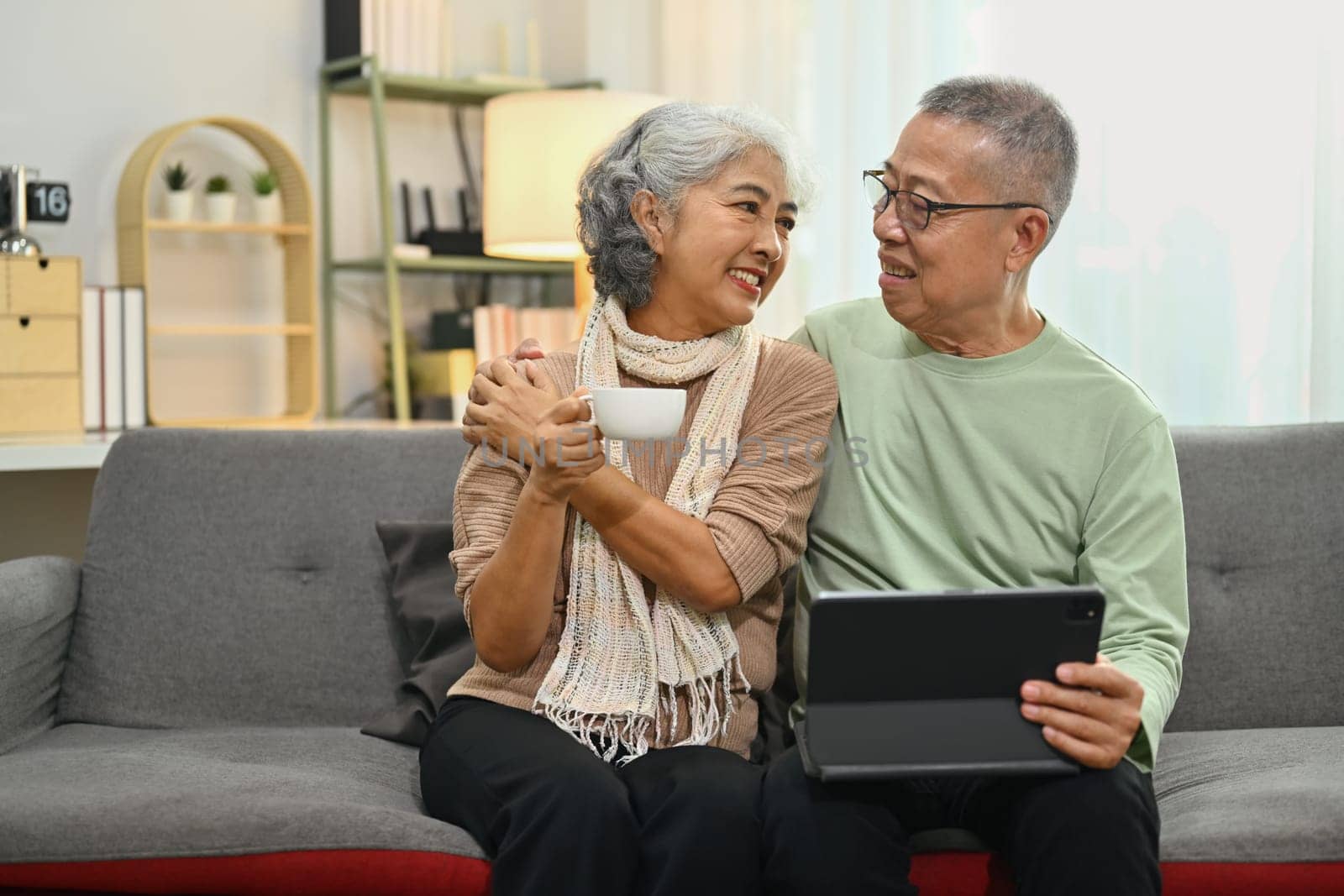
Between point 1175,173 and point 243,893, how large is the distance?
2045mm

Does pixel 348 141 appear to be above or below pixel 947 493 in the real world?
above

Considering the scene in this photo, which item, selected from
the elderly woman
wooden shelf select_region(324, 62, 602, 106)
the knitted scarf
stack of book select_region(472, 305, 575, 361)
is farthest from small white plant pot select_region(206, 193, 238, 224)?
the knitted scarf

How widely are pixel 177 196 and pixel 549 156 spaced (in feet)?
3.91

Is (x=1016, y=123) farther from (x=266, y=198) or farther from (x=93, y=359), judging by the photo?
(x=266, y=198)

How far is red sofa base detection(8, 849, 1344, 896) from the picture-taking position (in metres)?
1.52

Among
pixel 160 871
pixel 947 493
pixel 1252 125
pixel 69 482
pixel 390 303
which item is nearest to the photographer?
pixel 160 871

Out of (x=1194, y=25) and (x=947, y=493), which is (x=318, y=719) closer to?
(x=947, y=493)

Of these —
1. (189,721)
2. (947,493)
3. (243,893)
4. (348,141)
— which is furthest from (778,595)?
(348,141)

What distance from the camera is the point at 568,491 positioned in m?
1.57

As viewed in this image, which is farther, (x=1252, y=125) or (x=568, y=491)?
(x=1252, y=125)

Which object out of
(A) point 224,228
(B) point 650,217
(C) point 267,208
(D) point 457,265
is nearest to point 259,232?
(C) point 267,208

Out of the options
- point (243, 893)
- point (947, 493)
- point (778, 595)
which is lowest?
point (243, 893)

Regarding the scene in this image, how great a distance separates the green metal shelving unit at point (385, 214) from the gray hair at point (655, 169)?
2076 mm

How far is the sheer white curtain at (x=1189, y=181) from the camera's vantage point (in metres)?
2.42
